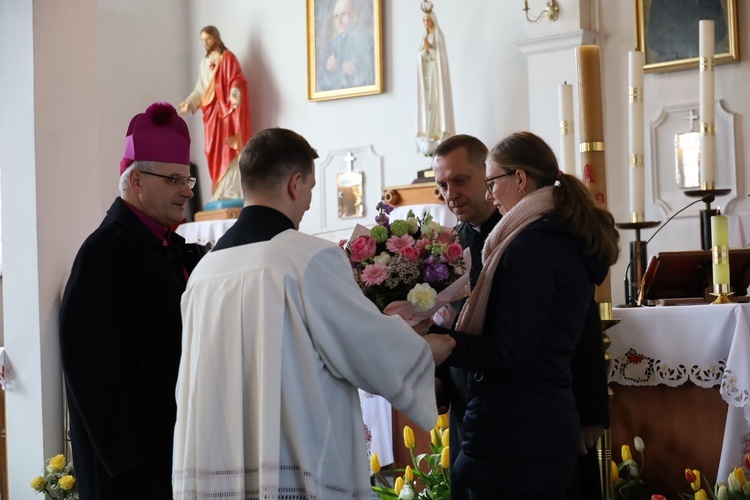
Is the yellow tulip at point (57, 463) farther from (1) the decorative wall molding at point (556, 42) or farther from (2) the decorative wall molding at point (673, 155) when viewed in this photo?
(1) the decorative wall molding at point (556, 42)

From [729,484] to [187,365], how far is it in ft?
6.91

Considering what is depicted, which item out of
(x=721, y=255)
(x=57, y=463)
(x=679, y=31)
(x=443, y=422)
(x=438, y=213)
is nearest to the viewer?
(x=721, y=255)

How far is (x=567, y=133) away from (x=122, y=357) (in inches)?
103

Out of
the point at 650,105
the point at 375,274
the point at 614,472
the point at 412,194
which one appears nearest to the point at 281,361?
the point at 375,274

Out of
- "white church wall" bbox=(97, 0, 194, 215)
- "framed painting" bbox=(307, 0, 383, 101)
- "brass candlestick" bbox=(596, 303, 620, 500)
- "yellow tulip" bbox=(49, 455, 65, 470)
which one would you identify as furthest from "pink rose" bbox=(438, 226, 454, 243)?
"white church wall" bbox=(97, 0, 194, 215)

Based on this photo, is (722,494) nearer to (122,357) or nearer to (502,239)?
(502,239)

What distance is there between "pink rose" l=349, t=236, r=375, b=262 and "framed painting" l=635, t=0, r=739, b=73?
5551 millimetres

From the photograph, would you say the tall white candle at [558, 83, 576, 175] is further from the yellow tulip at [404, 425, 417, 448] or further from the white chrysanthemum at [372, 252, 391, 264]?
the white chrysanthemum at [372, 252, 391, 264]

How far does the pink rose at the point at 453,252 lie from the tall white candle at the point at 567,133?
1.91 metres

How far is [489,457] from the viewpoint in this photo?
2709 mm

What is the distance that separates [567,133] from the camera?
4785 mm

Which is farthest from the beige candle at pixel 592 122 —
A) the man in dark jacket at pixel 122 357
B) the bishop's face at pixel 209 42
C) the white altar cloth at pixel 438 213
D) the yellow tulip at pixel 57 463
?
the bishop's face at pixel 209 42

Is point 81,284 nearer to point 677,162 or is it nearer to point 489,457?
point 489,457

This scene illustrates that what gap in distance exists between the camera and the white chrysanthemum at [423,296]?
2.67m
